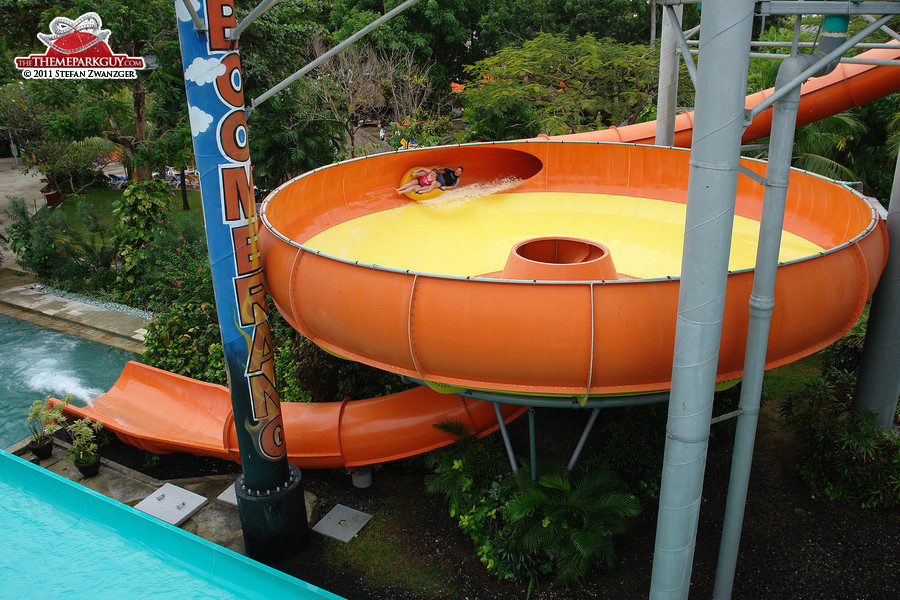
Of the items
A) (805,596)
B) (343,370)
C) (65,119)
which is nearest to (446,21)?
(65,119)

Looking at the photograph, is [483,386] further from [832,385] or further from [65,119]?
[65,119]

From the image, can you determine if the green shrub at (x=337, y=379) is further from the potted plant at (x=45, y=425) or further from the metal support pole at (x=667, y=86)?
the metal support pole at (x=667, y=86)

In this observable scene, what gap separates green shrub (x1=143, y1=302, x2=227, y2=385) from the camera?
1401cm

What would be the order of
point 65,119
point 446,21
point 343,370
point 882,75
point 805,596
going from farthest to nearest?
1. point 446,21
2. point 65,119
3. point 882,75
4. point 343,370
5. point 805,596

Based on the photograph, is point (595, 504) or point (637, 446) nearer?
point (595, 504)

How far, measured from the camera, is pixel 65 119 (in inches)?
766

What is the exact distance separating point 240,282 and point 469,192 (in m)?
6.59

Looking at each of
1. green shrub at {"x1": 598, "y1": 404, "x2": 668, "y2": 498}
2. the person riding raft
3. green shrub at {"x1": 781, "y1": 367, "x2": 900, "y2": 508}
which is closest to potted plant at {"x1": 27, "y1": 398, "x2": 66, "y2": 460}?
the person riding raft

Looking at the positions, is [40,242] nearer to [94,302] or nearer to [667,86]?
[94,302]

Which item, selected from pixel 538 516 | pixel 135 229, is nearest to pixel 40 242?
pixel 135 229

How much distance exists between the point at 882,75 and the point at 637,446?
9815mm

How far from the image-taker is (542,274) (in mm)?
8836

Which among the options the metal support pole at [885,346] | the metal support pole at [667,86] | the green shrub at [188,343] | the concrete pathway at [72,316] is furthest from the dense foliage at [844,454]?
the concrete pathway at [72,316]

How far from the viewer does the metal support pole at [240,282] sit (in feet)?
24.8
